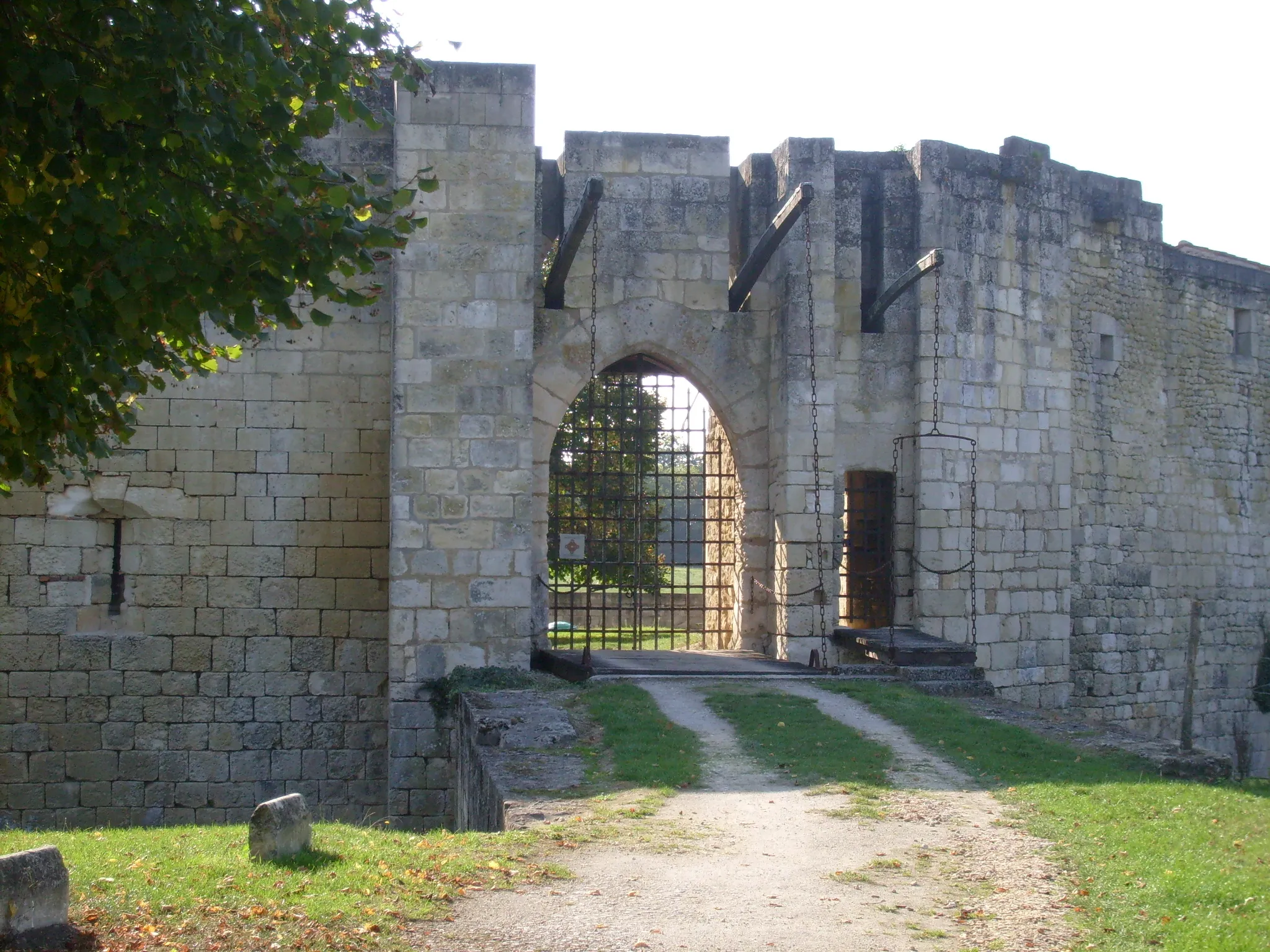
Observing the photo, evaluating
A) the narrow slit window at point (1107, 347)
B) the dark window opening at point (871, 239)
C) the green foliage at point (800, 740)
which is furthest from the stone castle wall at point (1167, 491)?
the green foliage at point (800, 740)

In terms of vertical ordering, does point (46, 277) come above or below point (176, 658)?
above

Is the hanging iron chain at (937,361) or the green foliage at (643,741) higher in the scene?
the hanging iron chain at (937,361)

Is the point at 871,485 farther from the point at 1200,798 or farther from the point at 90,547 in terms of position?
the point at 90,547

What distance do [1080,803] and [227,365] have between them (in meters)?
7.39

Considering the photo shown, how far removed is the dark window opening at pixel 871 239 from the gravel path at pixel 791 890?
5960 mm

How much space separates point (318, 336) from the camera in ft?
35.9

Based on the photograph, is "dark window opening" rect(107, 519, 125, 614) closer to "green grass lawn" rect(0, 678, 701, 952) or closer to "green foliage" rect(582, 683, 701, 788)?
"green grass lawn" rect(0, 678, 701, 952)

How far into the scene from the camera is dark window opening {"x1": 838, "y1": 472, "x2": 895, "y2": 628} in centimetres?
1200

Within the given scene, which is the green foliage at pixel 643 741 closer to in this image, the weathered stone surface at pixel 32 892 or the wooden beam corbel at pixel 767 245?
the weathered stone surface at pixel 32 892

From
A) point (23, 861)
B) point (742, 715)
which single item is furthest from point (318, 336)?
point (23, 861)

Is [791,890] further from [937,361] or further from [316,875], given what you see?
[937,361]

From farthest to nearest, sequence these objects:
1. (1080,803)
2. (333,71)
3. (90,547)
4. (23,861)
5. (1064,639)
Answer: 1. (1064,639)
2. (90,547)
3. (1080,803)
4. (333,71)
5. (23,861)

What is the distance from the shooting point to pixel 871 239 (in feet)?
39.5

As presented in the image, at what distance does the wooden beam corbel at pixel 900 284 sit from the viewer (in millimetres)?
10789
